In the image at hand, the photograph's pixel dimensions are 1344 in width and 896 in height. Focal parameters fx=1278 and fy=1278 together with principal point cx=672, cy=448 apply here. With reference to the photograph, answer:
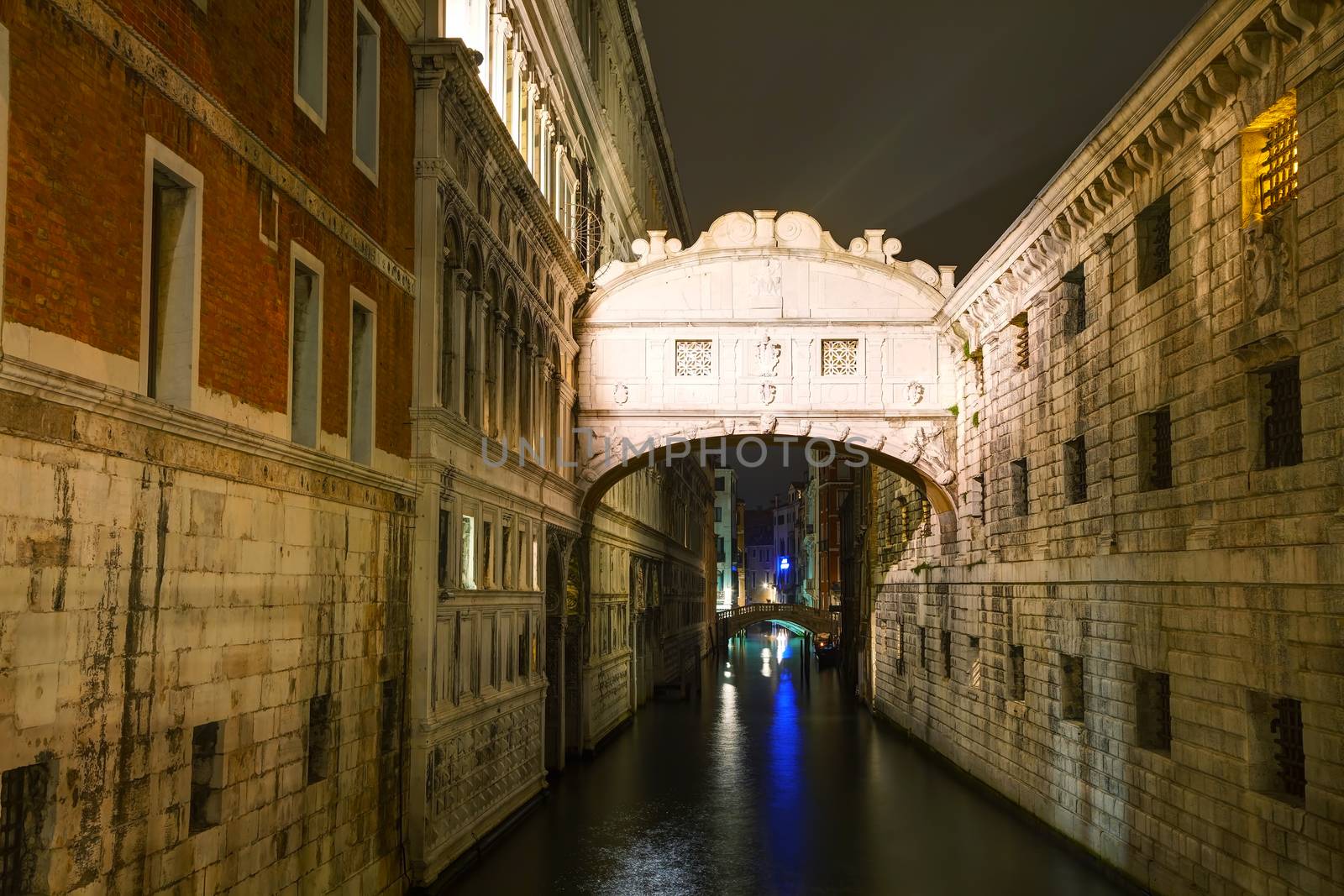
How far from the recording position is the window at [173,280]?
347 inches

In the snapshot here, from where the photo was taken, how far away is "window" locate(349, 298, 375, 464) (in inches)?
511

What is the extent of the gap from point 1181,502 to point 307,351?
915 cm

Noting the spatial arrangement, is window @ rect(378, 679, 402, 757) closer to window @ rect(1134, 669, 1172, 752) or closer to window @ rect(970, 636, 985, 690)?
window @ rect(1134, 669, 1172, 752)

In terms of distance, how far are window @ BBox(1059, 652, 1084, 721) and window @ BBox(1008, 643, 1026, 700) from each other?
2548mm

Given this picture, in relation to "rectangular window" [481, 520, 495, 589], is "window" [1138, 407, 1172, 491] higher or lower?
higher

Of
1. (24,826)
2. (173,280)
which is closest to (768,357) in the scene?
(173,280)

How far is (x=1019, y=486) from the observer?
68.8 ft

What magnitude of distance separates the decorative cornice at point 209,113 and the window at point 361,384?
63cm

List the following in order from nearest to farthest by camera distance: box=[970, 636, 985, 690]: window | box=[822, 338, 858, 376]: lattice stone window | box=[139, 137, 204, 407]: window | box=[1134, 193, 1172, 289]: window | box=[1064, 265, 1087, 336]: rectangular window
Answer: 1. box=[139, 137, 204, 407]: window
2. box=[1134, 193, 1172, 289]: window
3. box=[1064, 265, 1087, 336]: rectangular window
4. box=[970, 636, 985, 690]: window
5. box=[822, 338, 858, 376]: lattice stone window

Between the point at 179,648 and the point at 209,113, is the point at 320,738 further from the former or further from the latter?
the point at 209,113

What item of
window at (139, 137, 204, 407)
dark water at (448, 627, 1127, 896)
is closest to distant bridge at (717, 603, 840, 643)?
dark water at (448, 627, 1127, 896)

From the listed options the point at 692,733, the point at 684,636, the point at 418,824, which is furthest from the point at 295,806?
the point at 684,636

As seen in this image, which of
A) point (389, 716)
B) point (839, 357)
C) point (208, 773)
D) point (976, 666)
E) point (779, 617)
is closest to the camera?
point (208, 773)

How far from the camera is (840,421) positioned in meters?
25.1
